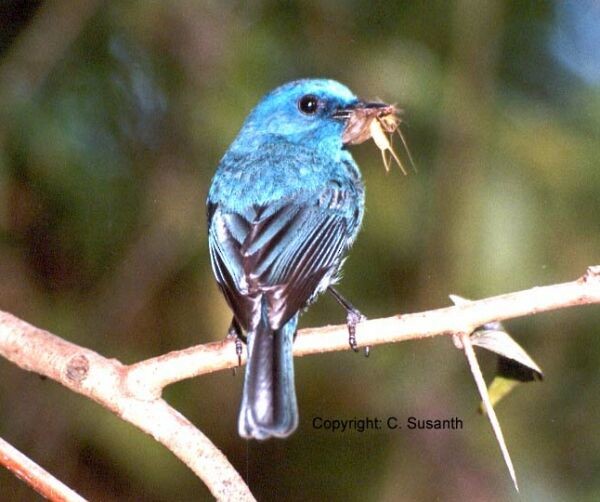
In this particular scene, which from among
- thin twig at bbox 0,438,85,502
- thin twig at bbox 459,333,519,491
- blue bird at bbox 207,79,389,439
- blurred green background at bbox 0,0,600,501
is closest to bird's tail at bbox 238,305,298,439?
blue bird at bbox 207,79,389,439

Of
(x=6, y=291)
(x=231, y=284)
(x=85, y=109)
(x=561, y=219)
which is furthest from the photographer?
(x=6, y=291)

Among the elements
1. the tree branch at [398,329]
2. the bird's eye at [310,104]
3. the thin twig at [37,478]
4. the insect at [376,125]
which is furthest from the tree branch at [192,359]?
the bird's eye at [310,104]

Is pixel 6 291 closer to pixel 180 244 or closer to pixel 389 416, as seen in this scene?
pixel 180 244

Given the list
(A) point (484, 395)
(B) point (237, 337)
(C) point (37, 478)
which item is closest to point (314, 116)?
(B) point (237, 337)

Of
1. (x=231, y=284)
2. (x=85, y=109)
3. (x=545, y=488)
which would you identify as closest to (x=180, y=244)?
(x=85, y=109)

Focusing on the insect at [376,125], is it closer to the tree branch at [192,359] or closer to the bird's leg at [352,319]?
the bird's leg at [352,319]

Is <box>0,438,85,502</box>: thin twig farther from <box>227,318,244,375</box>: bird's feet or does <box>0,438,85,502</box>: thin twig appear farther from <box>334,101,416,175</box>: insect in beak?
<box>334,101,416,175</box>: insect in beak
